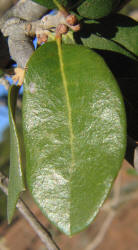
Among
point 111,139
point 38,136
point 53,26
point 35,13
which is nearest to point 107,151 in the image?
point 111,139

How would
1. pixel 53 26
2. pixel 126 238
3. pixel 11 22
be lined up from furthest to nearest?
pixel 126 238 → pixel 11 22 → pixel 53 26

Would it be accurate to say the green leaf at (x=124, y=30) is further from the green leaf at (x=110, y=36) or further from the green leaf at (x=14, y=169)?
the green leaf at (x=14, y=169)

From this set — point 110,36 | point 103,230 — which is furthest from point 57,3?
point 103,230

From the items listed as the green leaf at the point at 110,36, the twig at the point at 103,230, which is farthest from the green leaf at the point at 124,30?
the twig at the point at 103,230

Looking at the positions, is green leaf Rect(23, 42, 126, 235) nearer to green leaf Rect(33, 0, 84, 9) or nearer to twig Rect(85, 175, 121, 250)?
green leaf Rect(33, 0, 84, 9)

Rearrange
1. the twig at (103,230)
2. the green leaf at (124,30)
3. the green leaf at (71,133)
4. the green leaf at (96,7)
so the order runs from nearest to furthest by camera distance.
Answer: the green leaf at (71,133), the green leaf at (96,7), the green leaf at (124,30), the twig at (103,230)

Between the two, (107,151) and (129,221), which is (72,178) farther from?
(129,221)
